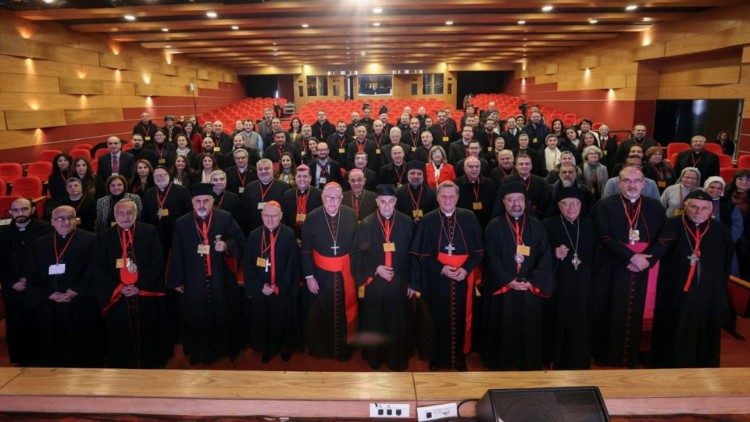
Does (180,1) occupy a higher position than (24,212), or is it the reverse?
(180,1)

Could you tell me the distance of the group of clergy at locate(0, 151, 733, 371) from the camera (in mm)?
3588

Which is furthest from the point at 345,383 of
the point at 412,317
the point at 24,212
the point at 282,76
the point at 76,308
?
the point at 282,76

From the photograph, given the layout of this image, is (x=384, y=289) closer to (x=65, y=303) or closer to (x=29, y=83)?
(x=65, y=303)

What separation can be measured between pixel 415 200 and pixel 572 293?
6.61 feet

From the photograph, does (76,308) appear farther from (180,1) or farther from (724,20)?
(724,20)

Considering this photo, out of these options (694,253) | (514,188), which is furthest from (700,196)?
(514,188)

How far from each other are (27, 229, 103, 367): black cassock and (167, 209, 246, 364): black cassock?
26.2 inches

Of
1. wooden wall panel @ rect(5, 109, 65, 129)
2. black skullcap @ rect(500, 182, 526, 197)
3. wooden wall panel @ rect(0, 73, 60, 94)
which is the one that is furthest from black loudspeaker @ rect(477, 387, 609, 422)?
wooden wall panel @ rect(0, 73, 60, 94)

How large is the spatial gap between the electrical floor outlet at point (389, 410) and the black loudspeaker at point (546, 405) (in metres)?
0.38

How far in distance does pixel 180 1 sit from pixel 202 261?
6.11 meters

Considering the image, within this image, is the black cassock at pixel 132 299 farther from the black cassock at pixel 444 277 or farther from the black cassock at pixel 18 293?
the black cassock at pixel 444 277

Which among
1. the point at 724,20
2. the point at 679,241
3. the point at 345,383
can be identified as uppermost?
the point at 724,20

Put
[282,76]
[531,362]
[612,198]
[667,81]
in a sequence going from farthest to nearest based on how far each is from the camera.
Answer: [282,76]
[667,81]
[612,198]
[531,362]

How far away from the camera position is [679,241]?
3646 mm
